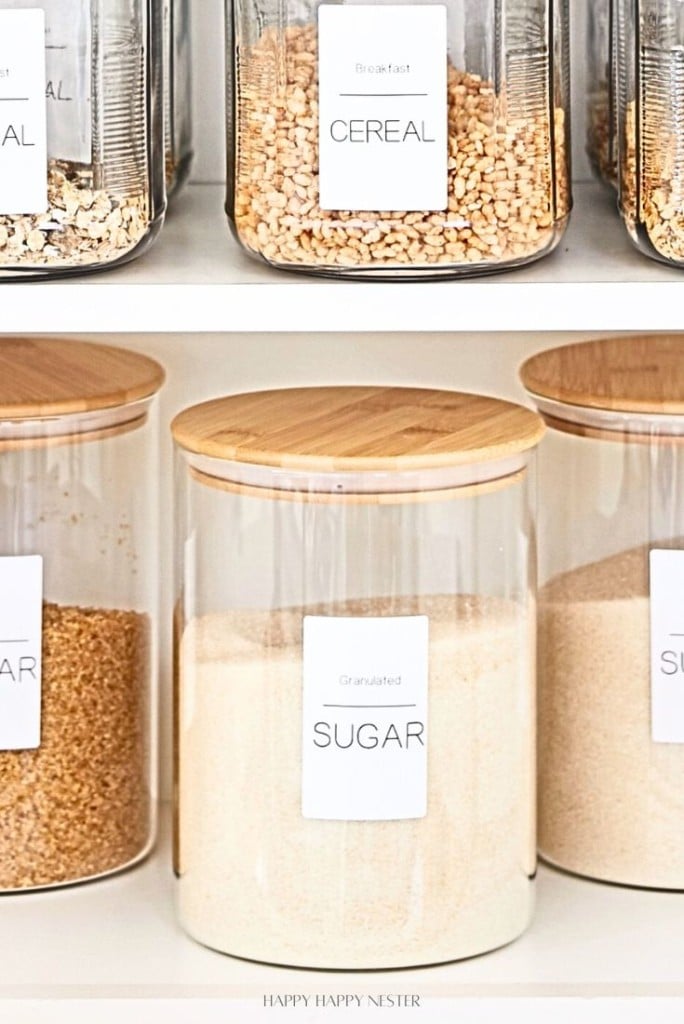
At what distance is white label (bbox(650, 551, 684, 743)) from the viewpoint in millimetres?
956

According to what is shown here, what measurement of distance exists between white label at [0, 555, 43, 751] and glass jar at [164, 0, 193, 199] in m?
0.26

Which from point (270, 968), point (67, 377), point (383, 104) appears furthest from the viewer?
point (67, 377)

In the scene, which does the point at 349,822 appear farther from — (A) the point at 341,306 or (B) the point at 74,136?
(B) the point at 74,136

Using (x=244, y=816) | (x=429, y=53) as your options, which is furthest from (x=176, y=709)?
(x=429, y=53)

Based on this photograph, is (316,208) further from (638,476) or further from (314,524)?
(638,476)

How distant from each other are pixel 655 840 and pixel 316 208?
0.46m

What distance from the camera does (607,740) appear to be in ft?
3.22

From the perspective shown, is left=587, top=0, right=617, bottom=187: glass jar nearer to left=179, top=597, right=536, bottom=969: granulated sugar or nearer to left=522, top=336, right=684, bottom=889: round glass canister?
left=522, top=336, right=684, bottom=889: round glass canister

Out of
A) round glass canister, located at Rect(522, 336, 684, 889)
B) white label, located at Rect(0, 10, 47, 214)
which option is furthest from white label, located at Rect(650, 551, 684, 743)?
white label, located at Rect(0, 10, 47, 214)

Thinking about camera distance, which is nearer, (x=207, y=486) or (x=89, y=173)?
(x=89, y=173)

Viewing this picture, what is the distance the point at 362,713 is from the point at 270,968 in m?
0.16

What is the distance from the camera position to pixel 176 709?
3.16 feet

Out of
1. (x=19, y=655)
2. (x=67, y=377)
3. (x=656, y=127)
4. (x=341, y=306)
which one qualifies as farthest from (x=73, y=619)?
(x=656, y=127)

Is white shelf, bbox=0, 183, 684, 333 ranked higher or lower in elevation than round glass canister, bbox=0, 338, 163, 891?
higher
